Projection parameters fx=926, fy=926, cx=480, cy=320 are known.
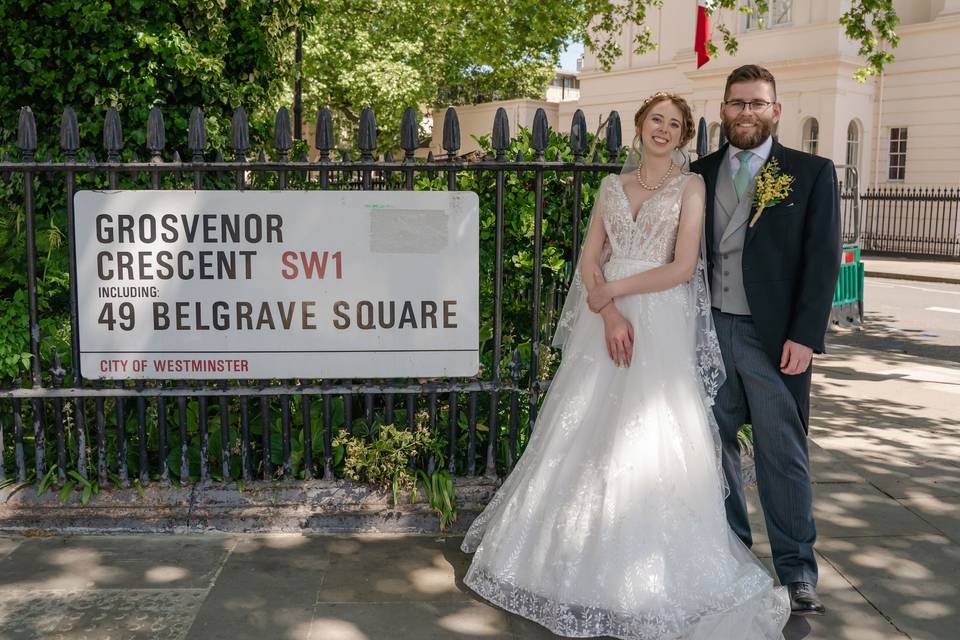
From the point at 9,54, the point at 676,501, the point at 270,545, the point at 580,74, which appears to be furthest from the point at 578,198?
the point at 580,74

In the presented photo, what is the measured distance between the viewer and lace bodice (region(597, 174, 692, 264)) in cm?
366

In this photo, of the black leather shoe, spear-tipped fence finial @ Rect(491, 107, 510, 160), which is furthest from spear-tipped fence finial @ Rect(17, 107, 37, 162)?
the black leather shoe

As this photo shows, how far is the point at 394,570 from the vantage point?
13.0 feet

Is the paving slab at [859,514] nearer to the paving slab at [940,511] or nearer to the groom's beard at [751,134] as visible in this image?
the paving slab at [940,511]

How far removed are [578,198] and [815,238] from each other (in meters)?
1.25

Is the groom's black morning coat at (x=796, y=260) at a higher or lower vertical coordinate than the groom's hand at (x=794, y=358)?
higher

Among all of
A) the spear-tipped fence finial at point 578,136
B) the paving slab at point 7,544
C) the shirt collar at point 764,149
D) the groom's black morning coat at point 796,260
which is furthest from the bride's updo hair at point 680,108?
the paving slab at point 7,544

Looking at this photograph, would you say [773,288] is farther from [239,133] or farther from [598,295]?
[239,133]

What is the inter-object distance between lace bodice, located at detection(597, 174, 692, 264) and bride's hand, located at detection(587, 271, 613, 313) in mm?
118

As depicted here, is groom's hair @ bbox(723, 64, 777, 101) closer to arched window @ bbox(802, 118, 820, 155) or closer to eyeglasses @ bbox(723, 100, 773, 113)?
eyeglasses @ bbox(723, 100, 773, 113)

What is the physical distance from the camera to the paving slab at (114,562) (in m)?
3.76

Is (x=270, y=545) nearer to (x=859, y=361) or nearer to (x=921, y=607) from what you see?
(x=921, y=607)

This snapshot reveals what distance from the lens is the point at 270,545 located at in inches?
165

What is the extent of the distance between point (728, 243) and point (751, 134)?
439 millimetres
